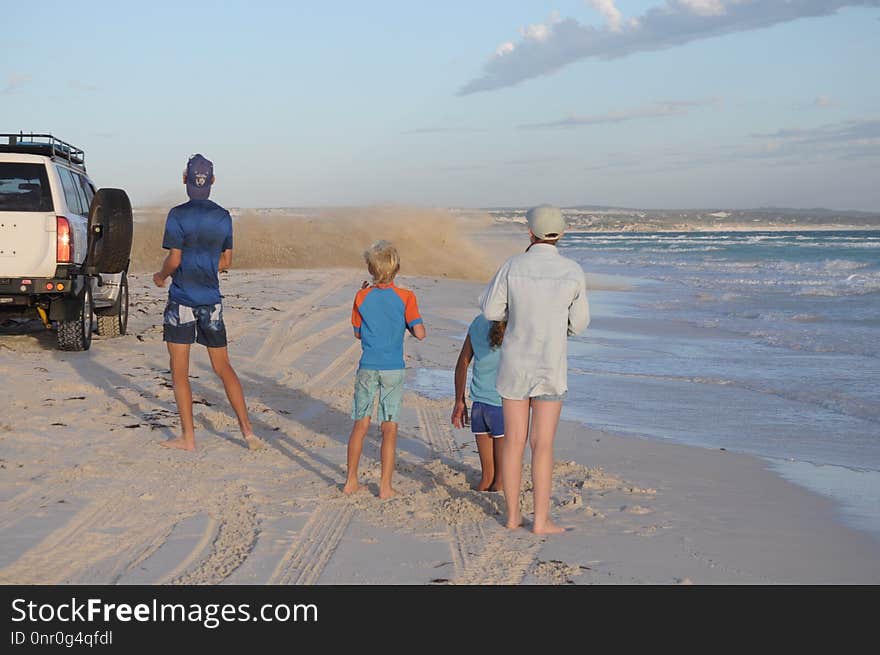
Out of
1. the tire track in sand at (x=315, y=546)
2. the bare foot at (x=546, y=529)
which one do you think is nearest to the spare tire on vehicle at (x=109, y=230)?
the tire track in sand at (x=315, y=546)

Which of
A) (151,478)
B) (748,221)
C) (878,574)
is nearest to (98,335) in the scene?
(151,478)

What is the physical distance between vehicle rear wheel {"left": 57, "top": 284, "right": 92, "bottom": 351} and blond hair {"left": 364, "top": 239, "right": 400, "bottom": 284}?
6479 mm

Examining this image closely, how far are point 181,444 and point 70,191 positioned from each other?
18.1 ft

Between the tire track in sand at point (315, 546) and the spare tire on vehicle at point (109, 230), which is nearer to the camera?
the tire track in sand at point (315, 546)

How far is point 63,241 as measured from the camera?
10.9 meters

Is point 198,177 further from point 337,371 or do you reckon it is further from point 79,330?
point 79,330

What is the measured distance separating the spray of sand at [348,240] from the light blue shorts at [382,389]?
2724 centimetres

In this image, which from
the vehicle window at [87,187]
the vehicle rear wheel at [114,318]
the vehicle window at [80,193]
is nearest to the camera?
the vehicle window at [80,193]

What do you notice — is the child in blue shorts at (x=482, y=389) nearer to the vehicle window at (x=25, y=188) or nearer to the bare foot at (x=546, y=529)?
the bare foot at (x=546, y=529)

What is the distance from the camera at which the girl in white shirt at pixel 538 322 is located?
520 centimetres

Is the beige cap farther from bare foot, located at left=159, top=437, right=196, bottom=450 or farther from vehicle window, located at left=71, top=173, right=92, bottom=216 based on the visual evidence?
vehicle window, located at left=71, top=173, right=92, bottom=216

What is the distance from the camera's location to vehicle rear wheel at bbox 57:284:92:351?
37.4ft

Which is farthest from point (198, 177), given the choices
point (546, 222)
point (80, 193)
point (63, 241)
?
point (80, 193)
